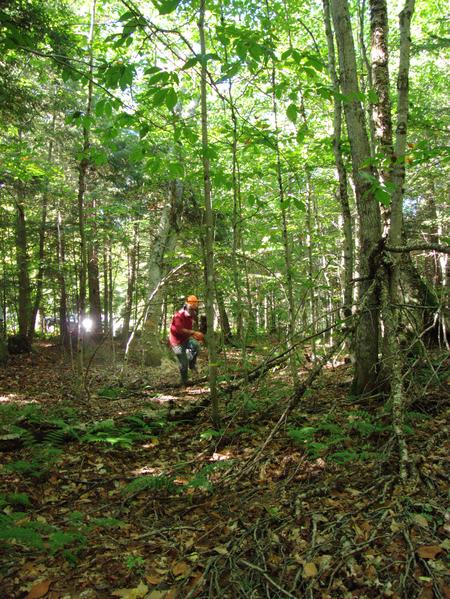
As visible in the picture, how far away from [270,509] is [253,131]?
4910 millimetres

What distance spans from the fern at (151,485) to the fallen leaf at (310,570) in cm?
156

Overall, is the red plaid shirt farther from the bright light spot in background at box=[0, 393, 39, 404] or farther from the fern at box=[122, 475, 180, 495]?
the fern at box=[122, 475, 180, 495]

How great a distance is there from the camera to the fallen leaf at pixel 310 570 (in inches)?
87.7

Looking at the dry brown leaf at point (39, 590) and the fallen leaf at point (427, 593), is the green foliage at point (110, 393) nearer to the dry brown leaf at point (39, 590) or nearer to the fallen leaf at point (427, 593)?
the dry brown leaf at point (39, 590)

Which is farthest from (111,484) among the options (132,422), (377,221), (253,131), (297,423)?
(253,131)

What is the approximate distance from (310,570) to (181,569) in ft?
2.81

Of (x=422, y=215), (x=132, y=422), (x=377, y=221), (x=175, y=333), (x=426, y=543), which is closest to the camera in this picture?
(x=426, y=543)

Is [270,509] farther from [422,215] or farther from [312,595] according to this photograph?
[422,215]

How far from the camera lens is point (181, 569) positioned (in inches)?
97.8

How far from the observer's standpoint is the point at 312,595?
6.79 feet

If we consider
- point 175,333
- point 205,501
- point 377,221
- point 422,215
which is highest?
point 422,215

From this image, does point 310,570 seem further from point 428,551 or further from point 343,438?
point 343,438

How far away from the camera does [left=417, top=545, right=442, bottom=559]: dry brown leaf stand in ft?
7.22

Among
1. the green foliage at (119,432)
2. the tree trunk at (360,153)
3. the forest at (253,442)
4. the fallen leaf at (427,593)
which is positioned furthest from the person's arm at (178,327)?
the fallen leaf at (427,593)
